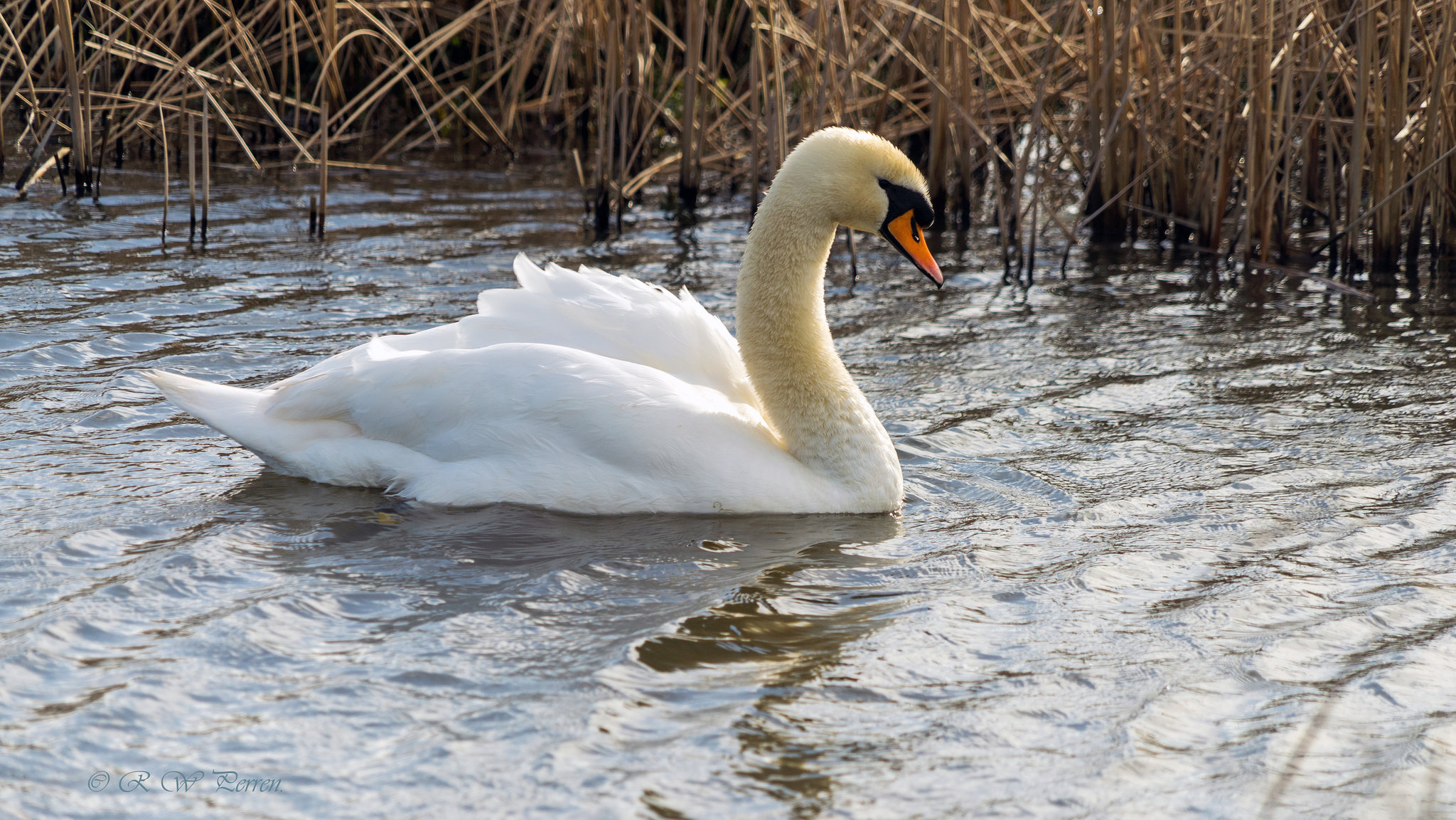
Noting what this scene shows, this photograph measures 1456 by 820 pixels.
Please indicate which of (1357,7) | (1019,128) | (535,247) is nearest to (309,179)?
(535,247)

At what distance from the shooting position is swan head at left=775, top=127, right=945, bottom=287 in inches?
194

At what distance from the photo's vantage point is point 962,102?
9109mm

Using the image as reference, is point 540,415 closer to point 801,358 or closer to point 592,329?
point 592,329

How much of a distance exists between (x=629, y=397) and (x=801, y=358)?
71cm

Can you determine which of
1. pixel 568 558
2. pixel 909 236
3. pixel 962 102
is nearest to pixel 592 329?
pixel 568 558

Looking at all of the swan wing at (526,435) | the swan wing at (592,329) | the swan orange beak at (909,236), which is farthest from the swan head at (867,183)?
the swan wing at (526,435)

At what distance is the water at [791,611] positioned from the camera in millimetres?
3156

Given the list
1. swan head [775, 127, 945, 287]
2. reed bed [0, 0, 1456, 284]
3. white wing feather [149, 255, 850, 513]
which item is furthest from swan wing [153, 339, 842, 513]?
Result: reed bed [0, 0, 1456, 284]

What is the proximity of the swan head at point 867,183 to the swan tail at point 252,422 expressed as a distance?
1814 millimetres

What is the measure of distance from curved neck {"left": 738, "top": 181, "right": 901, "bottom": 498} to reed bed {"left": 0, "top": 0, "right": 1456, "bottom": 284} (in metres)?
3.34

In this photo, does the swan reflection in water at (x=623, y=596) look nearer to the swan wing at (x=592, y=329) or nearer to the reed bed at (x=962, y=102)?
the swan wing at (x=592, y=329)

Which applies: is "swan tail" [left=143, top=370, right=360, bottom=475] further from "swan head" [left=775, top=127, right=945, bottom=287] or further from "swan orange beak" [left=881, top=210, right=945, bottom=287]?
"swan orange beak" [left=881, top=210, right=945, bottom=287]

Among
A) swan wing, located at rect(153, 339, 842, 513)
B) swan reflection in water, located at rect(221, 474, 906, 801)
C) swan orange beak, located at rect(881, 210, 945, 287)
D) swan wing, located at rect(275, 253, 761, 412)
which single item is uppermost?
swan orange beak, located at rect(881, 210, 945, 287)

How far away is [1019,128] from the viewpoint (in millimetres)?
10891
